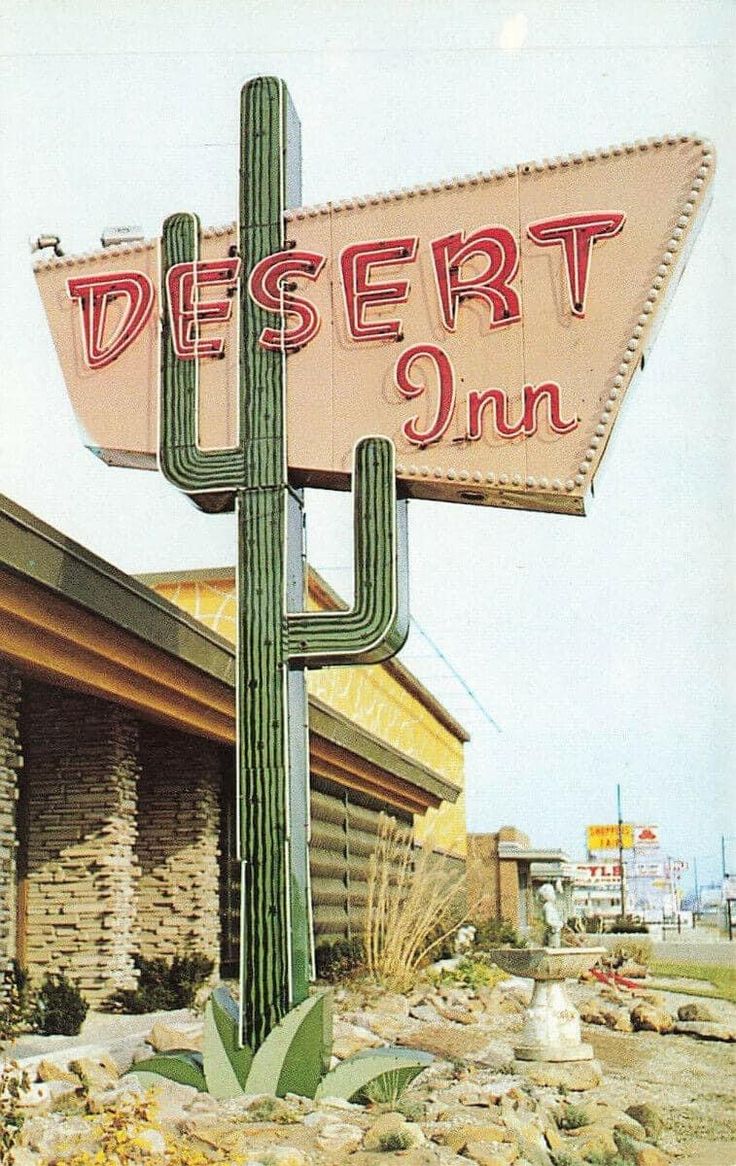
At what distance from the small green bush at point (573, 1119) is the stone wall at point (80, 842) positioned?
505cm

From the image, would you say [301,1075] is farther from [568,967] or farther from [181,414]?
[181,414]

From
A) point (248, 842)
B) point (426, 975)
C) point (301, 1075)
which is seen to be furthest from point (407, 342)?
point (426, 975)

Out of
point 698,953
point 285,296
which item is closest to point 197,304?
point 285,296

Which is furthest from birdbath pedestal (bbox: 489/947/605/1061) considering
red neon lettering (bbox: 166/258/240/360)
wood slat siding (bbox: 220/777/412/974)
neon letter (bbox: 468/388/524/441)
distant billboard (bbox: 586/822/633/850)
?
distant billboard (bbox: 586/822/633/850)

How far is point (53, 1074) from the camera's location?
966cm

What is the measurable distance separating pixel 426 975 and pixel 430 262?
8920 mm

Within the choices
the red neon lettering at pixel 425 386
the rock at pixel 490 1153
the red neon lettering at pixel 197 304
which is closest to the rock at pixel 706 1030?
the rock at pixel 490 1153

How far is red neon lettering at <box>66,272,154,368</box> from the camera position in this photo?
1119 centimetres

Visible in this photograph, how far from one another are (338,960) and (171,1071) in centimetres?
646

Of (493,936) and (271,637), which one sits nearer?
(271,637)

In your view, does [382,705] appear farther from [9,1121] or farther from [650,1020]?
[9,1121]

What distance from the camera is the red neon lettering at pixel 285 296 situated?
1073cm

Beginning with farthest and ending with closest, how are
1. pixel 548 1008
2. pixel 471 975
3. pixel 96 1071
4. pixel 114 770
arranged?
pixel 471 975 < pixel 114 770 < pixel 548 1008 < pixel 96 1071

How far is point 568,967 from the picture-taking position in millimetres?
12273
